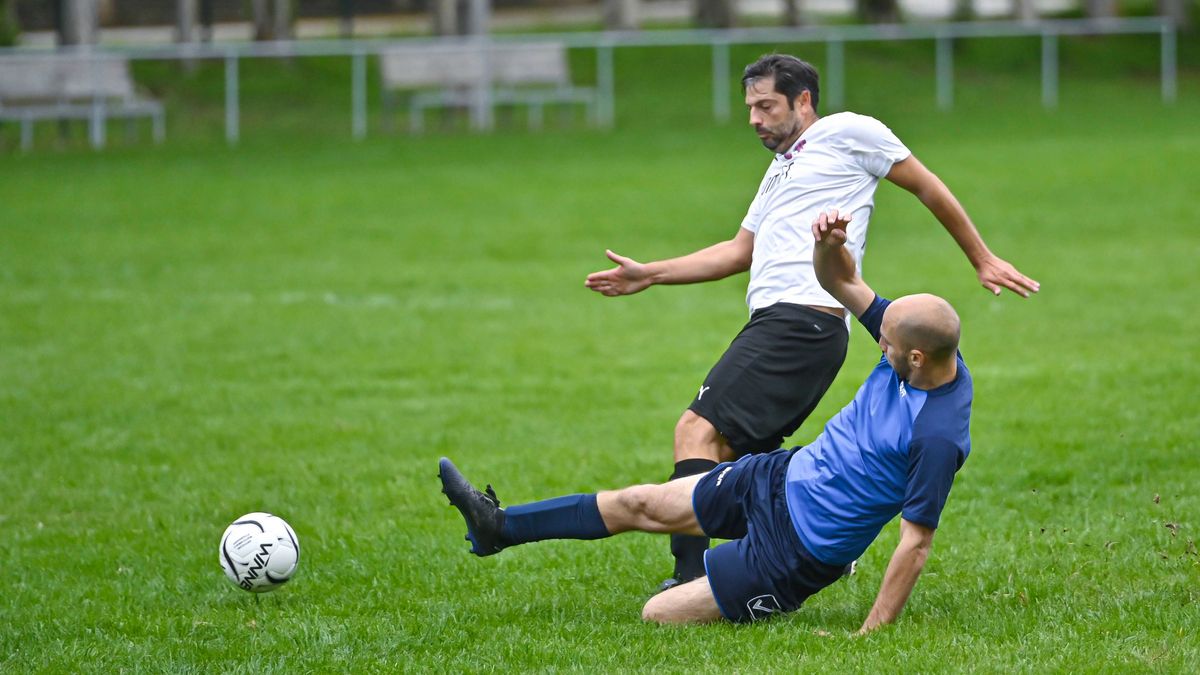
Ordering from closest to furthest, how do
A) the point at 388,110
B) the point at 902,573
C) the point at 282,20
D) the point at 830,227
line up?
the point at 902,573
the point at 830,227
the point at 388,110
the point at 282,20

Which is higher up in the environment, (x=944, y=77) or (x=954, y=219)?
(x=944, y=77)

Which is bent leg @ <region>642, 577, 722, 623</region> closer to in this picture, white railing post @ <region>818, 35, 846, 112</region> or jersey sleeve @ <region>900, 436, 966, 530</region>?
jersey sleeve @ <region>900, 436, 966, 530</region>

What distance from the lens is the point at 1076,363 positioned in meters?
10.4

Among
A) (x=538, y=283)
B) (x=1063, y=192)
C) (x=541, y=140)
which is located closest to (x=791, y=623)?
(x=538, y=283)

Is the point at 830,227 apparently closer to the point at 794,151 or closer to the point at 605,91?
the point at 794,151

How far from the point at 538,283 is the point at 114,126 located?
16403 mm

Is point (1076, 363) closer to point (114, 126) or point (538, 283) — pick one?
point (538, 283)

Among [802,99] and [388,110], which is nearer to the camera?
[802,99]

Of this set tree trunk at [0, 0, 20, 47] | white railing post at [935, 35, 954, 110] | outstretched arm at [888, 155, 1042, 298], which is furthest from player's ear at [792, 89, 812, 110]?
tree trunk at [0, 0, 20, 47]

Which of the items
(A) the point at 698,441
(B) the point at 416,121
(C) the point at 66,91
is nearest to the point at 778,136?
(A) the point at 698,441

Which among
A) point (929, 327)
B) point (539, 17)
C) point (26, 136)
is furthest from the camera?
point (539, 17)

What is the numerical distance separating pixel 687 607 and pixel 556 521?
0.55 m

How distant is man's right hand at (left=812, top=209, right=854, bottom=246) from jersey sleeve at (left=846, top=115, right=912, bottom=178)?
978mm

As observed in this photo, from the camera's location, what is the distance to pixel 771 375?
5941 millimetres
